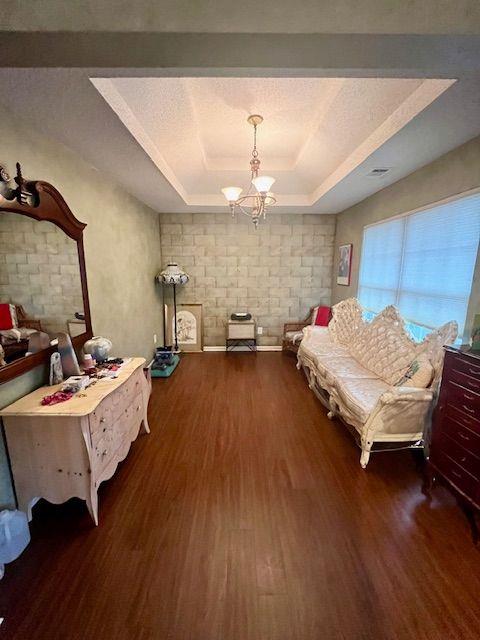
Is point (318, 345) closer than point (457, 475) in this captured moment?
No

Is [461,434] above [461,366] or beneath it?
beneath

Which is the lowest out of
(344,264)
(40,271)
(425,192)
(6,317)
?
(6,317)

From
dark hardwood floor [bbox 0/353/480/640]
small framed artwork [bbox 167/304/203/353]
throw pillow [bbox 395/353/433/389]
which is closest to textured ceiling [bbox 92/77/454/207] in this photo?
throw pillow [bbox 395/353/433/389]

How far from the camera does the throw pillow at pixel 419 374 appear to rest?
202 centimetres

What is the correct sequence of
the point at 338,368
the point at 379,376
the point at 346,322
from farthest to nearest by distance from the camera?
the point at 346,322 → the point at 338,368 → the point at 379,376

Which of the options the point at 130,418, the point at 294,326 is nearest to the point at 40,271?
the point at 130,418

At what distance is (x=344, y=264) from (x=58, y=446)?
4191 millimetres

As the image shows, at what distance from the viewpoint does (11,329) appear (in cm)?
153

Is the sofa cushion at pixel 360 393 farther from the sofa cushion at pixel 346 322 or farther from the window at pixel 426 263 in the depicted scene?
the sofa cushion at pixel 346 322

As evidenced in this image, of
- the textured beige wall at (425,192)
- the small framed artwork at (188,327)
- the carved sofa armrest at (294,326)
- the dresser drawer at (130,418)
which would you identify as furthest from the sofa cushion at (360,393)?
the small framed artwork at (188,327)

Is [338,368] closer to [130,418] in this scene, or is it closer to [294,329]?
[294,329]

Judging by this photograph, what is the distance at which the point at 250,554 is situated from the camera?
4.60 feet

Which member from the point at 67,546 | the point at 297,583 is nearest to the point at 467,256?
the point at 297,583

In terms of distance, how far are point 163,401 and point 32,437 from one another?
5.34 feet
